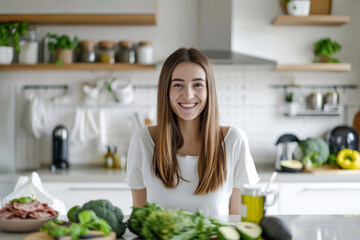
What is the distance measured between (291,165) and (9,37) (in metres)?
2.39

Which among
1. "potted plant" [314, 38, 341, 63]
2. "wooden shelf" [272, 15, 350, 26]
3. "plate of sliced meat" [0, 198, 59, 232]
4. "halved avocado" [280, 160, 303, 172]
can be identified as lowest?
"halved avocado" [280, 160, 303, 172]

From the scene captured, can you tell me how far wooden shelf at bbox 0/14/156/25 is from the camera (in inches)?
135

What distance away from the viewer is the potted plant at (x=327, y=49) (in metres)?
3.69

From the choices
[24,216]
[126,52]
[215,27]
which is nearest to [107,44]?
[126,52]

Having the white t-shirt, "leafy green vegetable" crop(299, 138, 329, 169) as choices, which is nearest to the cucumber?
the white t-shirt

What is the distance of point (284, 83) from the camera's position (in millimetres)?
3812

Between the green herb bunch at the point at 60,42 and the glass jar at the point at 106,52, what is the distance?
0.72ft

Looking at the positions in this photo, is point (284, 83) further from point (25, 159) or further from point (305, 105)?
point (25, 159)

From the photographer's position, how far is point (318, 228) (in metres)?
1.39

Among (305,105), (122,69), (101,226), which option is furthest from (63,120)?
(101,226)

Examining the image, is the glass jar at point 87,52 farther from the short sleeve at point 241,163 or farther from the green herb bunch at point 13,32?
the short sleeve at point 241,163

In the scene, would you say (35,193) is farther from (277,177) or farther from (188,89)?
(277,177)

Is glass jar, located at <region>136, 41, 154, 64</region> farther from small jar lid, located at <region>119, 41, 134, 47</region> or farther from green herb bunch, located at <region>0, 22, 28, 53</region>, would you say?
green herb bunch, located at <region>0, 22, 28, 53</region>

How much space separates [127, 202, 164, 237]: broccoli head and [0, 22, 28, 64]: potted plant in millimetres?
2666
